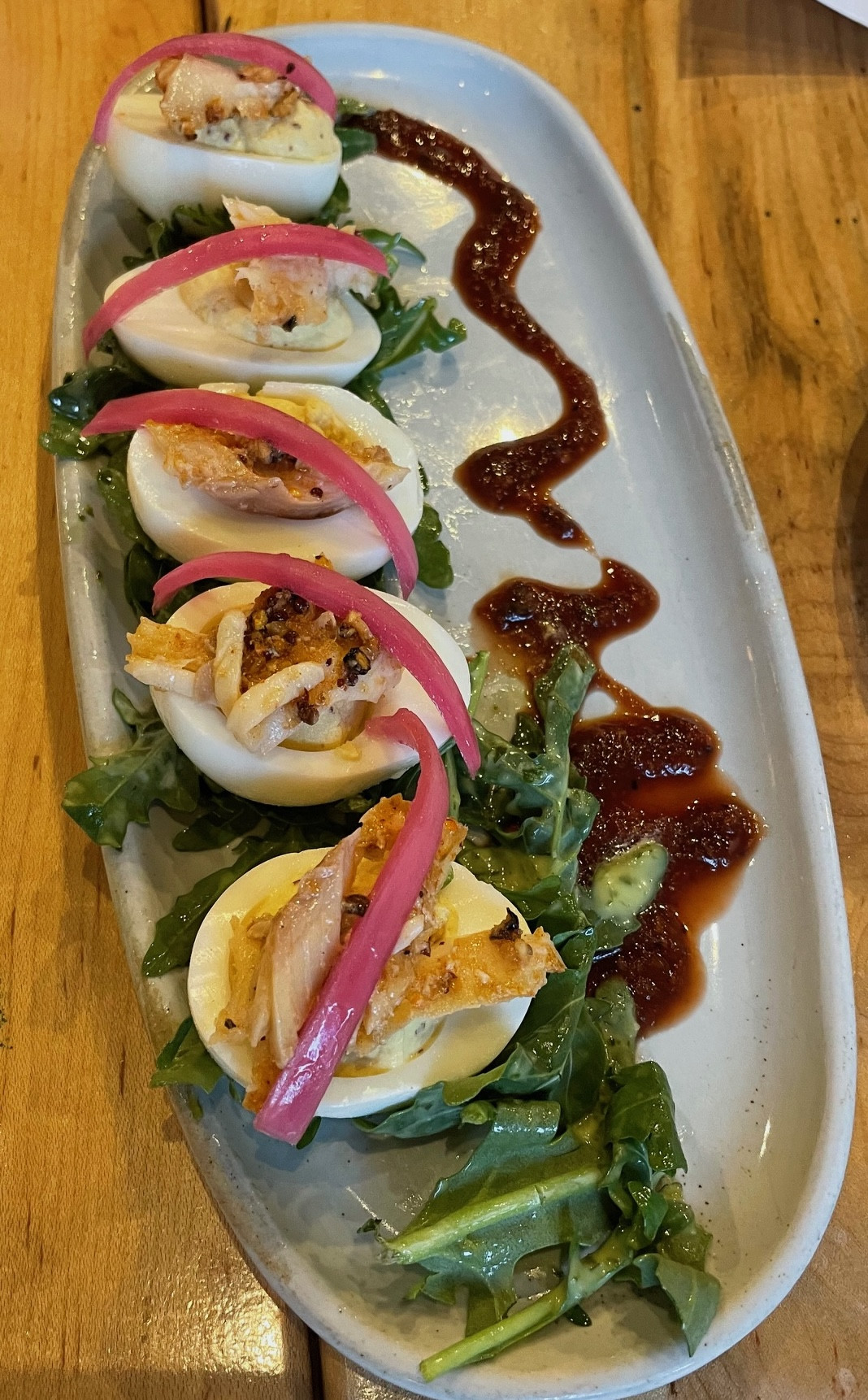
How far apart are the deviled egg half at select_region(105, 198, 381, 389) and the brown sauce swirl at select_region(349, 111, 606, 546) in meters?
0.51

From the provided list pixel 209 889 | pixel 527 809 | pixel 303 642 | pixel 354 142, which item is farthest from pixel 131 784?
pixel 354 142

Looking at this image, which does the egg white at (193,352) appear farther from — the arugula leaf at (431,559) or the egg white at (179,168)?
the arugula leaf at (431,559)

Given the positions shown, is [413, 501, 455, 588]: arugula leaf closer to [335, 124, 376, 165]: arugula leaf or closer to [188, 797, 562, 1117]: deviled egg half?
[188, 797, 562, 1117]: deviled egg half

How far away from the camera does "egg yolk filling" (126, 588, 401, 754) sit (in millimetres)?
1423

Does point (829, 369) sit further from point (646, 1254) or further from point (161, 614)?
point (646, 1254)

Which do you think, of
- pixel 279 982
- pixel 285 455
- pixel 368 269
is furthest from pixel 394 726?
pixel 368 269

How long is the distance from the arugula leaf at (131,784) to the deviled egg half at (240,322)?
696mm

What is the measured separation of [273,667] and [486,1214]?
0.86m

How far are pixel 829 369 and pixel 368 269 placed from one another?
4.64ft

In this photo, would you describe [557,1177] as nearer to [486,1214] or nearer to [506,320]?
[486,1214]

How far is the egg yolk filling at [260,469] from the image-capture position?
1.63 meters

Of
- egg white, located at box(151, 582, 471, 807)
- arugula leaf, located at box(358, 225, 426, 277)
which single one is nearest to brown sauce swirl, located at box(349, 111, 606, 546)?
arugula leaf, located at box(358, 225, 426, 277)

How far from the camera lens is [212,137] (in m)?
1.96

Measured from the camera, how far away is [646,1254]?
1352 millimetres
